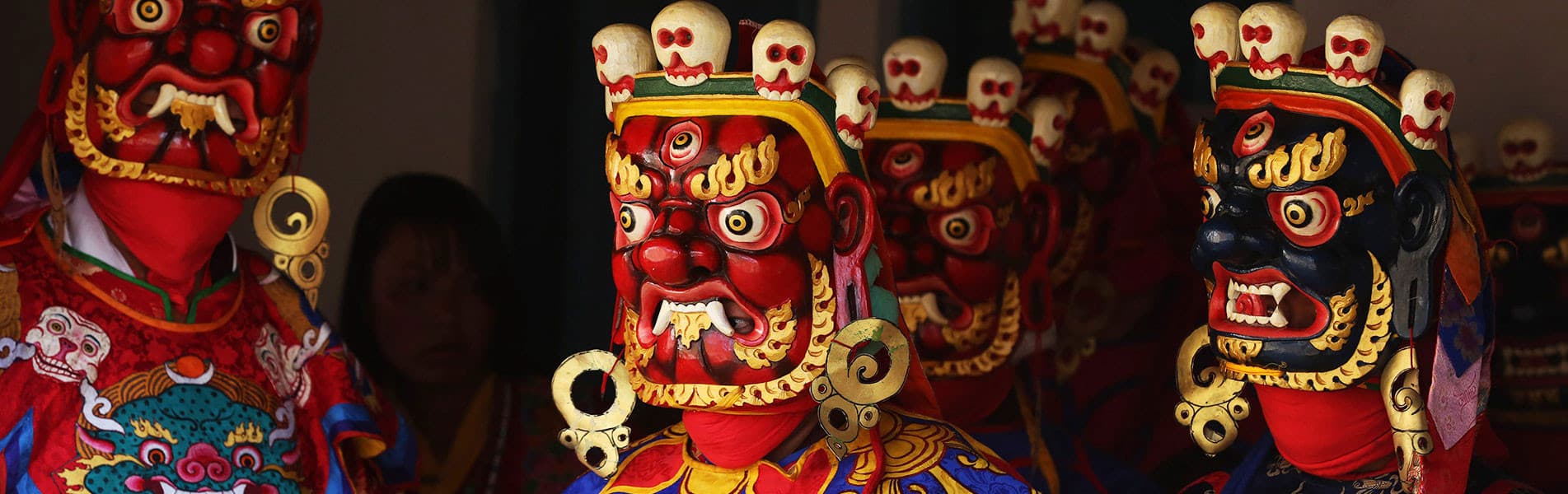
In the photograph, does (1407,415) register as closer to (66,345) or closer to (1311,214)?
Answer: (1311,214)

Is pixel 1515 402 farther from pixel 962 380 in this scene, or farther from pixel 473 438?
pixel 473 438

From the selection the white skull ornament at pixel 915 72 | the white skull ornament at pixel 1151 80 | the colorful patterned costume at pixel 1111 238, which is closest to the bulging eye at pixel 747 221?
the white skull ornament at pixel 915 72

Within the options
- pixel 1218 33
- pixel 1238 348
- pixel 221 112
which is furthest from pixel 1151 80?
pixel 221 112

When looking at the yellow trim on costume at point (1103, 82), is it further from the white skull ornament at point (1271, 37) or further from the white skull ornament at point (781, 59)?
the white skull ornament at point (781, 59)

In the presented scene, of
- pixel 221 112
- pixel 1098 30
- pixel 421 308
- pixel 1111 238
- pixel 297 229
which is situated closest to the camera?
pixel 221 112

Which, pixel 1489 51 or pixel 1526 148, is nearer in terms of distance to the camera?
pixel 1526 148

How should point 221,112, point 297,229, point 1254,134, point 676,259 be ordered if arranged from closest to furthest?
1. point 676,259
2. point 1254,134
3. point 221,112
4. point 297,229

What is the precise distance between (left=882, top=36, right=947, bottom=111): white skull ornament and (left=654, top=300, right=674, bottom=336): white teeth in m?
0.79

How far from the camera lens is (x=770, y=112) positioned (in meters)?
2.53

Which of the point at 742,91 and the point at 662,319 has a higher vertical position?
the point at 742,91

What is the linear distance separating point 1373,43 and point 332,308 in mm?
2918

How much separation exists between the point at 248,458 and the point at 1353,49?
1.66 meters

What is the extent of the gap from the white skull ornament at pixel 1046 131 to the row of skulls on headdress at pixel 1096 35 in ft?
1.25

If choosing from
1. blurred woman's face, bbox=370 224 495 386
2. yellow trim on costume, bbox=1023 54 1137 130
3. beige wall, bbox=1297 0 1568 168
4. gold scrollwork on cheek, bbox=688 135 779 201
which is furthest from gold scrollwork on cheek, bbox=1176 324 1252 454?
blurred woman's face, bbox=370 224 495 386
